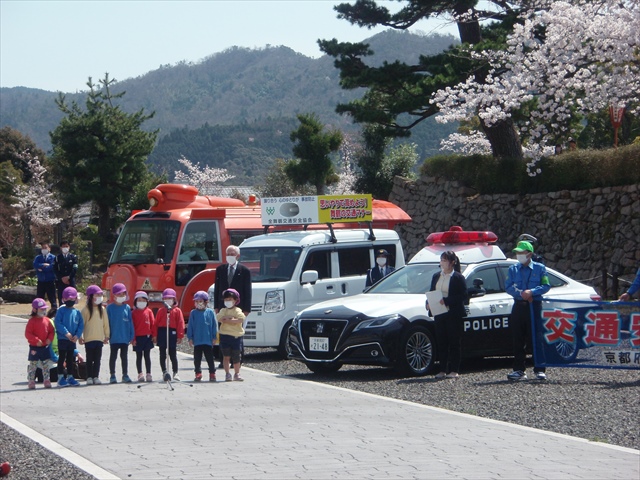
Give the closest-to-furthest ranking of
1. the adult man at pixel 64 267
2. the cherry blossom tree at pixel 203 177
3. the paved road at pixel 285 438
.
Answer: the paved road at pixel 285 438, the adult man at pixel 64 267, the cherry blossom tree at pixel 203 177

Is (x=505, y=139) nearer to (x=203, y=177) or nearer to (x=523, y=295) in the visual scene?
(x=523, y=295)

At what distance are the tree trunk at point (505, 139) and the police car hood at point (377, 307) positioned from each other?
13.8 metres

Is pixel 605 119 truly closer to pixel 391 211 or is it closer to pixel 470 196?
pixel 470 196

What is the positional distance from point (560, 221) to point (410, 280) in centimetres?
1117

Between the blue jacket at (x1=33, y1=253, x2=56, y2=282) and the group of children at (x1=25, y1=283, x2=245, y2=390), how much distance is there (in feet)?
27.4

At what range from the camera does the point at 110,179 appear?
1805 inches

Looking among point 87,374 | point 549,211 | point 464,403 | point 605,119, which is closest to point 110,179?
point 605,119

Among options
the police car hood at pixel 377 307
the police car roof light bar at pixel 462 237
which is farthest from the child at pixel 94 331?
the police car roof light bar at pixel 462 237

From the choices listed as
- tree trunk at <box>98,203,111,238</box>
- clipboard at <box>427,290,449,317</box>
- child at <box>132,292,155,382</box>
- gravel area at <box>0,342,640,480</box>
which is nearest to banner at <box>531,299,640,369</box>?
gravel area at <box>0,342,640,480</box>

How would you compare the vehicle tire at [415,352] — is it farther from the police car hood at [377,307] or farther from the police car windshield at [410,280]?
the police car windshield at [410,280]

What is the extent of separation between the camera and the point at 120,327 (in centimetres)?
1260

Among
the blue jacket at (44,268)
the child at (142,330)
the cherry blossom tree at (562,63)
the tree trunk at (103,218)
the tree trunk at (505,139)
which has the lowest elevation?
the child at (142,330)

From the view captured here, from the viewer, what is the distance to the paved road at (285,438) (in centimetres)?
700

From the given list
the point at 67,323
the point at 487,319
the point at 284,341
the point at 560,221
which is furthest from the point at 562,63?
the point at 67,323
